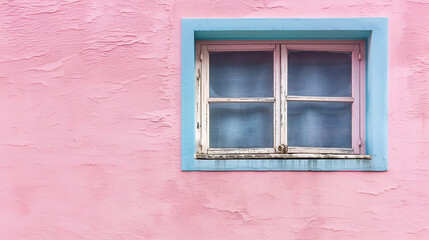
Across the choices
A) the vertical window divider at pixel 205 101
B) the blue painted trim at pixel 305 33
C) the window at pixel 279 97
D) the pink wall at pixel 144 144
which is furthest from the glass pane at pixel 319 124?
the vertical window divider at pixel 205 101

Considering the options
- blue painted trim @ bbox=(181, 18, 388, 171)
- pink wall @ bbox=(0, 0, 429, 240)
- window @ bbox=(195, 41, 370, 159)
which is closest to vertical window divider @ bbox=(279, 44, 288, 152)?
window @ bbox=(195, 41, 370, 159)

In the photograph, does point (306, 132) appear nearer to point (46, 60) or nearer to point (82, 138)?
point (82, 138)

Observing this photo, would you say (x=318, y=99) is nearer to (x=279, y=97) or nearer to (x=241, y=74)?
(x=279, y=97)

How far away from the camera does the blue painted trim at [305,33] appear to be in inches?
117

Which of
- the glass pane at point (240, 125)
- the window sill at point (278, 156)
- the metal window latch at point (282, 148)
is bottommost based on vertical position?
the window sill at point (278, 156)

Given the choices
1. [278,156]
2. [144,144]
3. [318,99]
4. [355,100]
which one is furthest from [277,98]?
[144,144]

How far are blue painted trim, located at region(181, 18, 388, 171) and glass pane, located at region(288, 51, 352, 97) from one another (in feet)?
0.63

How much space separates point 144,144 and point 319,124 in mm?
1344

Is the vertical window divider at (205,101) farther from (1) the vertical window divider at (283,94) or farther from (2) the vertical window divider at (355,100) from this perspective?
(2) the vertical window divider at (355,100)

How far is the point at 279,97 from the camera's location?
124 inches

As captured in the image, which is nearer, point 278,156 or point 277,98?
point 278,156

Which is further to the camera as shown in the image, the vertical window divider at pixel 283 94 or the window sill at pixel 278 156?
the vertical window divider at pixel 283 94

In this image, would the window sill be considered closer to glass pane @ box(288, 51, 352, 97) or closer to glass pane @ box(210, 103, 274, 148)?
glass pane @ box(210, 103, 274, 148)

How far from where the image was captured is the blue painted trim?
2.96 metres
